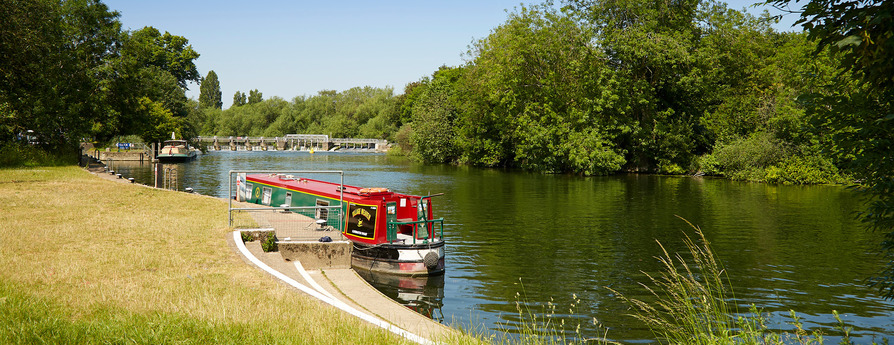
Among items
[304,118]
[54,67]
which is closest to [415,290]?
[54,67]

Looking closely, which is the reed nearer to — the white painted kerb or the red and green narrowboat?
the white painted kerb

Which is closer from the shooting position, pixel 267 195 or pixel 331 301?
pixel 331 301

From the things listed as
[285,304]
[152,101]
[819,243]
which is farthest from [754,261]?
[152,101]

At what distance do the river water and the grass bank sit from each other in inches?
107

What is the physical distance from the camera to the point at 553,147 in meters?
49.8

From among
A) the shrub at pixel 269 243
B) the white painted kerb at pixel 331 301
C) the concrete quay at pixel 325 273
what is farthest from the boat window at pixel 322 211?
the white painted kerb at pixel 331 301

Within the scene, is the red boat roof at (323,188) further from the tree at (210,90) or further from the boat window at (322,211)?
the tree at (210,90)

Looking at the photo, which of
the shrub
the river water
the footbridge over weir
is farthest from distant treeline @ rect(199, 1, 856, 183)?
the footbridge over weir

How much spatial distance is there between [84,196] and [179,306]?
13.5m

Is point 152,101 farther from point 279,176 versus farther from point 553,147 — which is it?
point 279,176

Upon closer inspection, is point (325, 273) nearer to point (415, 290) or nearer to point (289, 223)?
point (415, 290)

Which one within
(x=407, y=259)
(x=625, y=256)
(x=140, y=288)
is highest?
(x=140, y=288)

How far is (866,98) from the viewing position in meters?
7.16

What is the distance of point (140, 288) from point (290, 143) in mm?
131010
